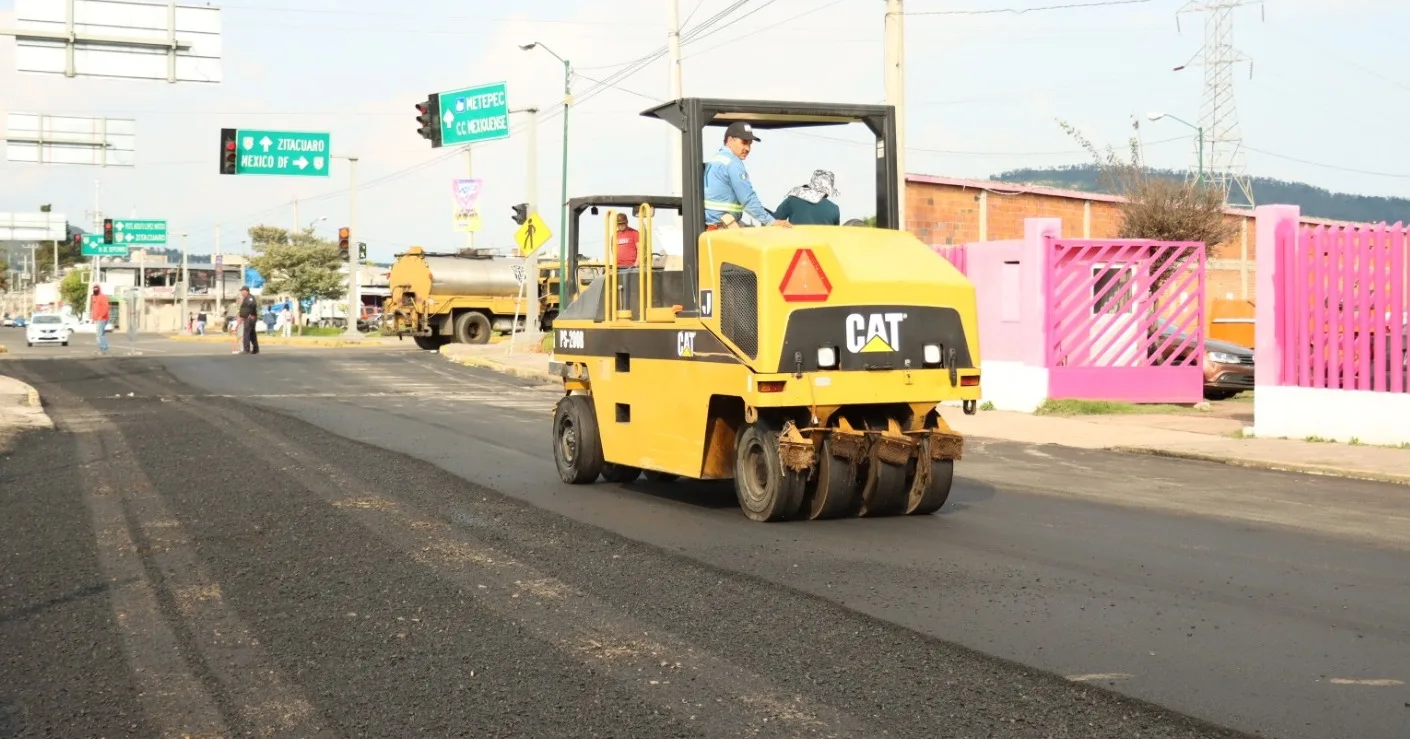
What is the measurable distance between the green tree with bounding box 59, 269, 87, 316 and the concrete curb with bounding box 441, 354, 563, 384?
118232mm

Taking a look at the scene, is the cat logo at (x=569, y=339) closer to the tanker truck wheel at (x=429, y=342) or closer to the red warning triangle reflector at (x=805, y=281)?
the red warning triangle reflector at (x=805, y=281)

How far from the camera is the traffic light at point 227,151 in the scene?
4884 cm

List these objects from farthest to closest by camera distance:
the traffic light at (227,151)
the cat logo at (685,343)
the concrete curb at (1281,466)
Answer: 1. the traffic light at (227,151)
2. the concrete curb at (1281,466)
3. the cat logo at (685,343)

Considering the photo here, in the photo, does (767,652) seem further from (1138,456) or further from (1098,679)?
(1138,456)

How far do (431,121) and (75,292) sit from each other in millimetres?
112132

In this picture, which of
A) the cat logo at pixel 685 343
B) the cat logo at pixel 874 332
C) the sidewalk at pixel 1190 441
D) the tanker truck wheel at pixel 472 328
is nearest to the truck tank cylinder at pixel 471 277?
the tanker truck wheel at pixel 472 328

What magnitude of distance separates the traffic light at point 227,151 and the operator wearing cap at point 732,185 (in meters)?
41.1

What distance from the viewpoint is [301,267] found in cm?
8956

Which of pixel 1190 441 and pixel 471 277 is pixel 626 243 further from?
pixel 471 277

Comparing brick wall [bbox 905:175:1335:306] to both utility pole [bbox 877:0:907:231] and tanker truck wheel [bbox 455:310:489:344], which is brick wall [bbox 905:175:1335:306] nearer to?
utility pole [bbox 877:0:907:231]

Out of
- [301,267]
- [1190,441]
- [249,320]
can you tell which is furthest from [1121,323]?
[301,267]

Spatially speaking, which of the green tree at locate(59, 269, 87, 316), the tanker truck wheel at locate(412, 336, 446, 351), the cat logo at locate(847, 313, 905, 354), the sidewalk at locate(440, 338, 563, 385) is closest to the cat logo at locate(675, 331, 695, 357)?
the cat logo at locate(847, 313, 905, 354)

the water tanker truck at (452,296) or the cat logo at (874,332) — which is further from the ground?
the water tanker truck at (452,296)

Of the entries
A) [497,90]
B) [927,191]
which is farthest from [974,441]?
[497,90]
